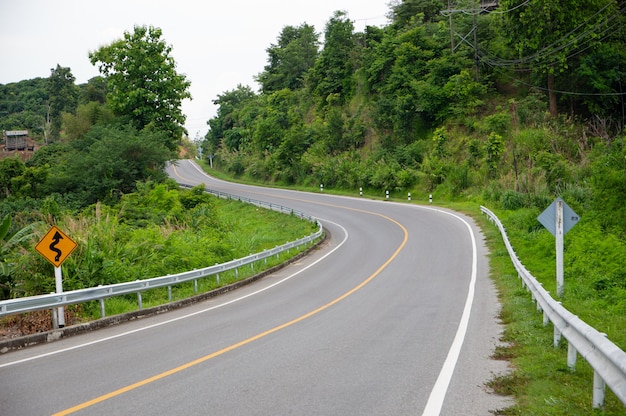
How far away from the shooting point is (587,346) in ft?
19.5

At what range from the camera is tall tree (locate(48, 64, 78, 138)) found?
102 meters

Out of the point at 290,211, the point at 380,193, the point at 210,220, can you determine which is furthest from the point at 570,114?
the point at 210,220

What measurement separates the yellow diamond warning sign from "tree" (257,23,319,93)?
2952 inches

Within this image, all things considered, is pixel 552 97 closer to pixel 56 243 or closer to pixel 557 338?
pixel 557 338

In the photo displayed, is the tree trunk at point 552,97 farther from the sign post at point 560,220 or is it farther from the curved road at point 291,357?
the sign post at point 560,220

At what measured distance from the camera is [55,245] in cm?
1279

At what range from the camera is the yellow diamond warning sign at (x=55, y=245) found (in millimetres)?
12664

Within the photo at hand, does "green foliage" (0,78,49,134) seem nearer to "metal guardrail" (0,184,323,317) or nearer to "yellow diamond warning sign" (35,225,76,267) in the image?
"metal guardrail" (0,184,323,317)

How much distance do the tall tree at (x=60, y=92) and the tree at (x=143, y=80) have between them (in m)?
49.8

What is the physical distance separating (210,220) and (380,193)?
22304mm

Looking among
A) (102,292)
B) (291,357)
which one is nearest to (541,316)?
(291,357)

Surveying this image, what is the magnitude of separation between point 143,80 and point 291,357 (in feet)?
172

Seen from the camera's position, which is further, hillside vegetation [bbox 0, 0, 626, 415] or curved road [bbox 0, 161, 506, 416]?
hillside vegetation [bbox 0, 0, 626, 415]

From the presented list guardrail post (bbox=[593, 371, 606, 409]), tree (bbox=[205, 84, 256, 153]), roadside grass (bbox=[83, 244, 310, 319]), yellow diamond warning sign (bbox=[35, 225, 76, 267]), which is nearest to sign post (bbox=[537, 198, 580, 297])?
guardrail post (bbox=[593, 371, 606, 409])
